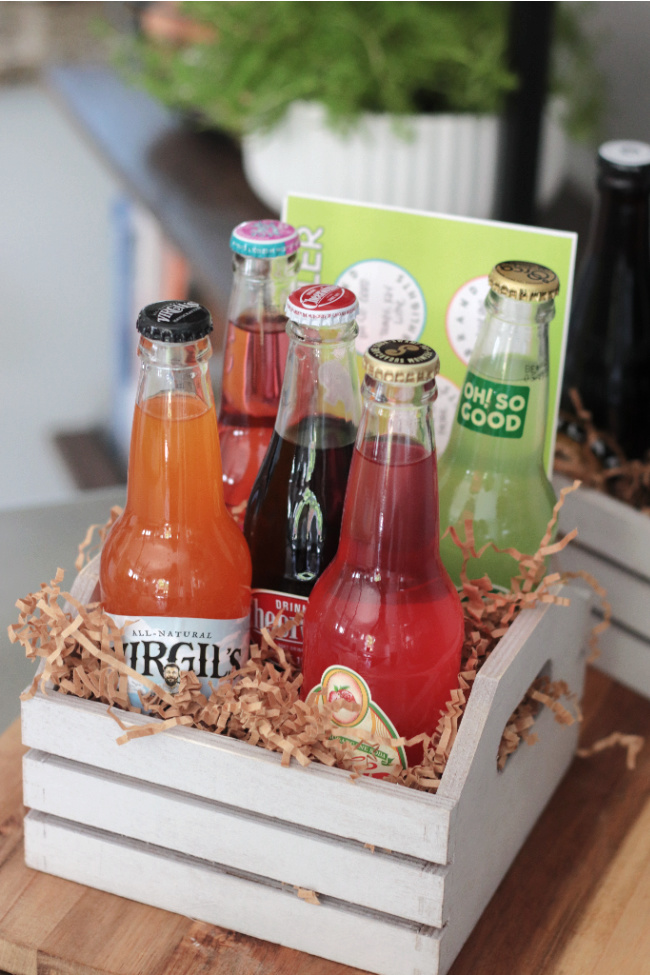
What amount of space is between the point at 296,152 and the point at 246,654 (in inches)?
32.8

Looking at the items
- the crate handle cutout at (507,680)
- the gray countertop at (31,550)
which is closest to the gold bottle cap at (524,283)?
the crate handle cutout at (507,680)

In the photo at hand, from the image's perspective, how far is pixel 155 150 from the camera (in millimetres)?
1760

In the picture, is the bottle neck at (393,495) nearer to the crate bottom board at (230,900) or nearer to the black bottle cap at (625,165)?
the crate bottom board at (230,900)

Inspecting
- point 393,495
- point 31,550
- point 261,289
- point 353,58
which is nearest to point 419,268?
point 261,289

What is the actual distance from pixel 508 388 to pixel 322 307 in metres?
0.16

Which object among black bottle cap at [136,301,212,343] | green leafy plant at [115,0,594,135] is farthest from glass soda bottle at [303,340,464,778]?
green leafy plant at [115,0,594,135]

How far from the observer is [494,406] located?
74cm

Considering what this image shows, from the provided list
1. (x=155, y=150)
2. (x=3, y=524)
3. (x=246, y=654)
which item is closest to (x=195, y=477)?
(x=246, y=654)

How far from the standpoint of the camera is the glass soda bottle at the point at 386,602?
0.64 metres

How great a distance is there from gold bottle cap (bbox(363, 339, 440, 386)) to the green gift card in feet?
0.72

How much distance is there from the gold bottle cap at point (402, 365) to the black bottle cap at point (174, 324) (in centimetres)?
10

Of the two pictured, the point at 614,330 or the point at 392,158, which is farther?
the point at 392,158

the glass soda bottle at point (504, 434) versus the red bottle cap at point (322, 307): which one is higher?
the red bottle cap at point (322, 307)

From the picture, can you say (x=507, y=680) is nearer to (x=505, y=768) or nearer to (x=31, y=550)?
(x=505, y=768)
